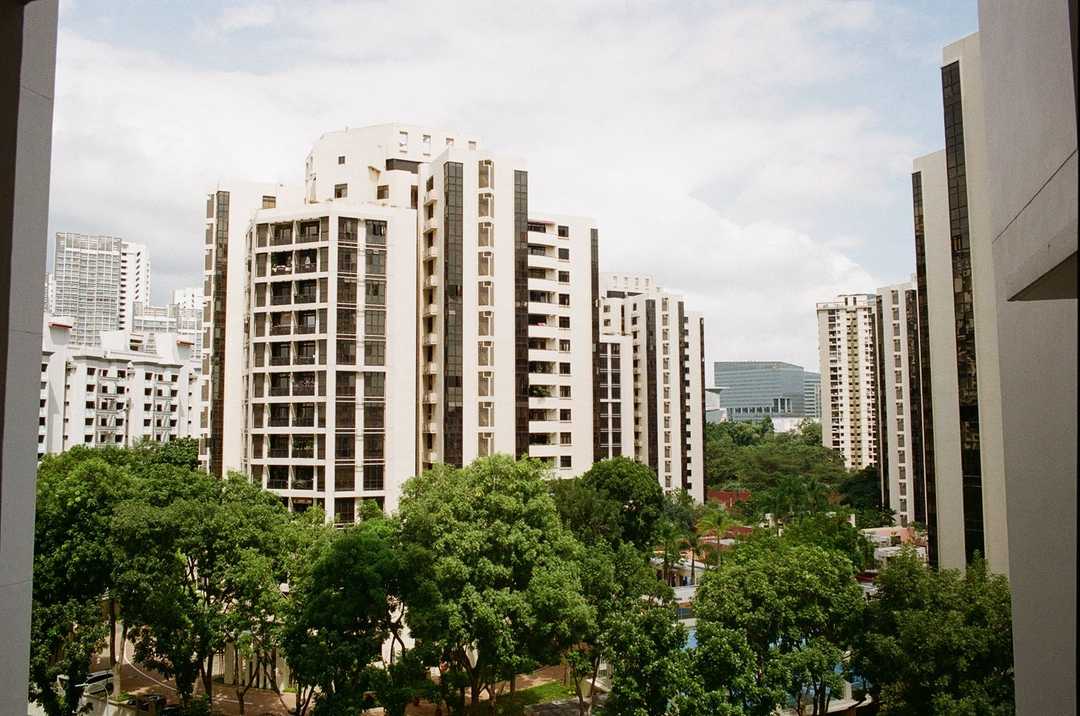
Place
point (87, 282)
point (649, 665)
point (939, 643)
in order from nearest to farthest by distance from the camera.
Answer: point (939, 643), point (649, 665), point (87, 282)

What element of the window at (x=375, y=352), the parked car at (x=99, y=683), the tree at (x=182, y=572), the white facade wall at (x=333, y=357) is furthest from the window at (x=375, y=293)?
the parked car at (x=99, y=683)

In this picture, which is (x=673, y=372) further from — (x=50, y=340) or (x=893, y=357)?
(x=50, y=340)

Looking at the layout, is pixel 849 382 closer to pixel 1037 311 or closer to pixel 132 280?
pixel 1037 311

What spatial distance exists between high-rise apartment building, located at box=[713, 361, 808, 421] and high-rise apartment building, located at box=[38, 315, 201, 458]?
9897 cm

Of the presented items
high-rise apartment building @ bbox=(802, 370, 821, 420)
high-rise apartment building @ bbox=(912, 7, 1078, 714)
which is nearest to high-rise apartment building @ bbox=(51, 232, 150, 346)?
high-rise apartment building @ bbox=(912, 7, 1078, 714)

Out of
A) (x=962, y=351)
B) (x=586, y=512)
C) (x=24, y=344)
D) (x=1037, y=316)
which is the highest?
(x=962, y=351)

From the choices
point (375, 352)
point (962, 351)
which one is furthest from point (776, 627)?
point (375, 352)

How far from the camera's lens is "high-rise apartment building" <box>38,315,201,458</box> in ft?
126

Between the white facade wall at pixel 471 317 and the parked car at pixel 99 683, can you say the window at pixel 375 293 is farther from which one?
the parked car at pixel 99 683

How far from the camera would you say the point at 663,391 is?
1480 inches

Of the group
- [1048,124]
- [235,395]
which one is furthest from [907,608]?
[235,395]

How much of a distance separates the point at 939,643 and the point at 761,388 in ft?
425

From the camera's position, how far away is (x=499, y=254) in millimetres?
22031

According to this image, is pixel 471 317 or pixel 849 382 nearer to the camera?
pixel 471 317
